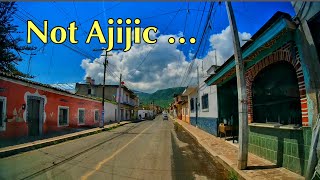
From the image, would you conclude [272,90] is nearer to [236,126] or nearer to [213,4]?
[213,4]

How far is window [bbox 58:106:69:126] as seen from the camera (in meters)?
20.8

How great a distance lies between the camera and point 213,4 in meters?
8.62

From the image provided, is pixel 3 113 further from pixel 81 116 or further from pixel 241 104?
pixel 81 116

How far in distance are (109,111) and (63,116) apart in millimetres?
19945

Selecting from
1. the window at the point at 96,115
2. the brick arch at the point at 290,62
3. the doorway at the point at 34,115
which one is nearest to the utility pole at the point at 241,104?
the brick arch at the point at 290,62

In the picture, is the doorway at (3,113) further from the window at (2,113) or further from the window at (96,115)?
the window at (96,115)

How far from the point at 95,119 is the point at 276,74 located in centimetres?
2667

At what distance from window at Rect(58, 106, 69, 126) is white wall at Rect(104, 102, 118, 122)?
16.3 m

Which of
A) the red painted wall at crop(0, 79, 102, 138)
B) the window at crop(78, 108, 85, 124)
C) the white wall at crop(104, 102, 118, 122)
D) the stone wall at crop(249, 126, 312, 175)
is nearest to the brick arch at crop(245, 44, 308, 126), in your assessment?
the stone wall at crop(249, 126, 312, 175)

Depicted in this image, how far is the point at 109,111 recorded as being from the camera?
41500 mm

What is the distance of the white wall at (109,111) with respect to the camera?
39.1 metres

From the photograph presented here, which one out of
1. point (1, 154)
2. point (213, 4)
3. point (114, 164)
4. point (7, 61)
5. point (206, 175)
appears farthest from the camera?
point (7, 61)

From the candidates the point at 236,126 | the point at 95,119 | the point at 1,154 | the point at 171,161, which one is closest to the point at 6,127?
the point at 1,154

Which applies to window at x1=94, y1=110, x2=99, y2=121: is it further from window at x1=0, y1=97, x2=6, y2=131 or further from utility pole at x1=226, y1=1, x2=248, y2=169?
utility pole at x1=226, y1=1, x2=248, y2=169
